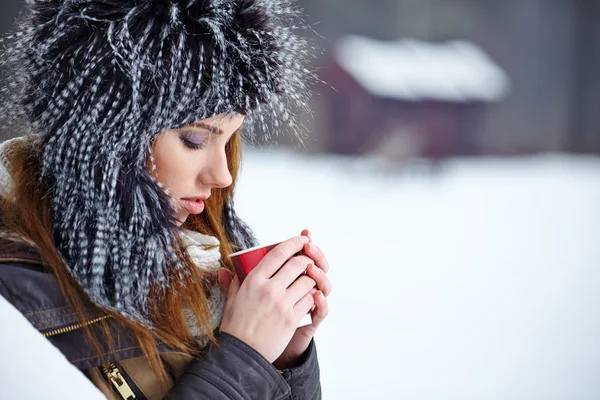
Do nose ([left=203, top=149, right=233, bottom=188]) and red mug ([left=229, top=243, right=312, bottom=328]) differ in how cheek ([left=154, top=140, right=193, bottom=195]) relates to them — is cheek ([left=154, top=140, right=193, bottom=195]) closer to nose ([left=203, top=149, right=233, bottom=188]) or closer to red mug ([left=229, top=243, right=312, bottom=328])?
nose ([left=203, top=149, right=233, bottom=188])

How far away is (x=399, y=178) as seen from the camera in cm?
818

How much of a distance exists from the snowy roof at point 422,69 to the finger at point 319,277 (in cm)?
947

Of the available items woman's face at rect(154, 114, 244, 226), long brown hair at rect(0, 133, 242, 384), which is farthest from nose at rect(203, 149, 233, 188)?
long brown hair at rect(0, 133, 242, 384)

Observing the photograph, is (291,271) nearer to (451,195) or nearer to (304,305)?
(304,305)

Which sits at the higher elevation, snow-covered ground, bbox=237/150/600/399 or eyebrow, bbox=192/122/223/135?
eyebrow, bbox=192/122/223/135

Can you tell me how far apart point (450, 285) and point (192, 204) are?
246cm

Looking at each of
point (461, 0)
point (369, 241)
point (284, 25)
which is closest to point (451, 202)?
point (369, 241)

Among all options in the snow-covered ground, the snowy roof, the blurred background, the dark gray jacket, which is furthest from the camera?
the snowy roof

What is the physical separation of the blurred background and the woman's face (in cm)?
52

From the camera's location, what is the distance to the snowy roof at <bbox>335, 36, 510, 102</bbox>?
10141 mm

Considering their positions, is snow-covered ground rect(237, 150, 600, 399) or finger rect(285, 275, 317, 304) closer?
finger rect(285, 275, 317, 304)

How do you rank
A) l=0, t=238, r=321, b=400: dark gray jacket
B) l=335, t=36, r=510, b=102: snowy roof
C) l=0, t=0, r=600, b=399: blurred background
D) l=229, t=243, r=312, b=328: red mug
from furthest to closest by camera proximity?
l=335, t=36, r=510, b=102: snowy roof < l=0, t=0, r=600, b=399: blurred background < l=229, t=243, r=312, b=328: red mug < l=0, t=238, r=321, b=400: dark gray jacket

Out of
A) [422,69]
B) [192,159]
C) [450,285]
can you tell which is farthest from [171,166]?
[422,69]

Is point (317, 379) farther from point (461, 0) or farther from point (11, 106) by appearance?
point (461, 0)
